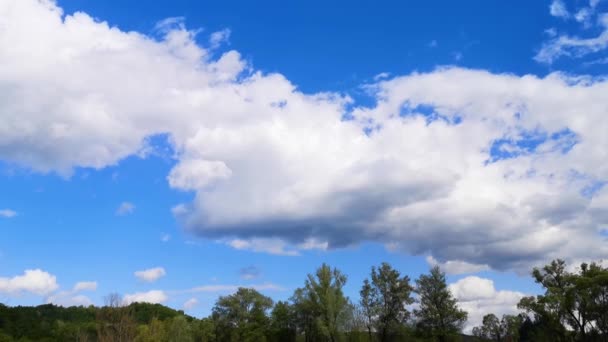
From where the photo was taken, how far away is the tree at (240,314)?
286 ft

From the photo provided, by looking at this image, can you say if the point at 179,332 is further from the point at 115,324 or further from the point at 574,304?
the point at 574,304

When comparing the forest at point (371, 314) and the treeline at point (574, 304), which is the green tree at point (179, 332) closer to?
the forest at point (371, 314)

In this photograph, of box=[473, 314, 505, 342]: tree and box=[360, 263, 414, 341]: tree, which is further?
box=[473, 314, 505, 342]: tree

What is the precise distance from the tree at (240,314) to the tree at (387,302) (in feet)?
72.5

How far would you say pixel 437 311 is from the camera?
71438mm

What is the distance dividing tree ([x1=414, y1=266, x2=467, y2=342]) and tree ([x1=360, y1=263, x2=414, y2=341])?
2.00m

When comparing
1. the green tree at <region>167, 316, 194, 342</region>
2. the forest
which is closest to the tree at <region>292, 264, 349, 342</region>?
the forest

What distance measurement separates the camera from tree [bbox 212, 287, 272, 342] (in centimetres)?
8725

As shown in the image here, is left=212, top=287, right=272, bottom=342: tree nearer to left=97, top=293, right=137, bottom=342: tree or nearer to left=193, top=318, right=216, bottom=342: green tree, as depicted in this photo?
left=193, top=318, right=216, bottom=342: green tree

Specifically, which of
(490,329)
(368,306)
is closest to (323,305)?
(368,306)

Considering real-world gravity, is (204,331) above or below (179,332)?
above

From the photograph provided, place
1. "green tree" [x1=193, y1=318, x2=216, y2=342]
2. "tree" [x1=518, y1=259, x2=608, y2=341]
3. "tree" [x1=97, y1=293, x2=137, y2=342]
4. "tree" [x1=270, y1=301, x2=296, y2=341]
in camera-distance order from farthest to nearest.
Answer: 1. "green tree" [x1=193, y1=318, x2=216, y2=342]
2. "tree" [x1=270, y1=301, x2=296, y2=341]
3. "tree" [x1=518, y1=259, x2=608, y2=341]
4. "tree" [x1=97, y1=293, x2=137, y2=342]

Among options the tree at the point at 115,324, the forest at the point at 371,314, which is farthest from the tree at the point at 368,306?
the tree at the point at 115,324

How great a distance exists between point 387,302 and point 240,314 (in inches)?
1133
